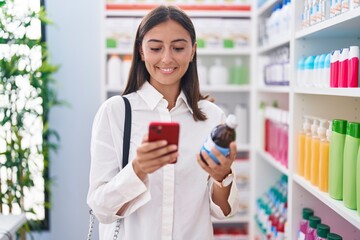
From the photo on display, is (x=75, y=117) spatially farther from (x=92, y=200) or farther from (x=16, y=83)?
(x=92, y=200)

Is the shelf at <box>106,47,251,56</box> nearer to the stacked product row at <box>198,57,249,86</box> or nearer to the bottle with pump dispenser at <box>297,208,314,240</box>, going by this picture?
the stacked product row at <box>198,57,249,86</box>

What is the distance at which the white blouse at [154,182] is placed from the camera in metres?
1.40

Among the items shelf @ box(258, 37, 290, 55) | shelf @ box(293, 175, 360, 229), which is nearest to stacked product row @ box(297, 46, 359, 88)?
shelf @ box(258, 37, 290, 55)

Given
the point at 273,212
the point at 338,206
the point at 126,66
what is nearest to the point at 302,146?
the point at 338,206

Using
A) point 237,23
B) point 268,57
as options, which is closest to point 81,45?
point 237,23

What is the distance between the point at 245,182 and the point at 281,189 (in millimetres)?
644

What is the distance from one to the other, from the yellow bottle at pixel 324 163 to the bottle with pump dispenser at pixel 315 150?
5cm

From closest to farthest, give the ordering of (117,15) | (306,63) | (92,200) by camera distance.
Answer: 1. (92,200)
2. (306,63)
3. (117,15)

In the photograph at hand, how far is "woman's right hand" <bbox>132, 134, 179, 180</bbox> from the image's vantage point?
117 centimetres

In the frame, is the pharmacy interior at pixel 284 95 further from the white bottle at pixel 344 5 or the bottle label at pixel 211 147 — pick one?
the bottle label at pixel 211 147

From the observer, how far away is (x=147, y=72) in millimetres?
1595

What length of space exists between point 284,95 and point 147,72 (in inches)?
71.6

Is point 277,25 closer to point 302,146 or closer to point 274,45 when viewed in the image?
point 274,45

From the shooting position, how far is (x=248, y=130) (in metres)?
3.63
